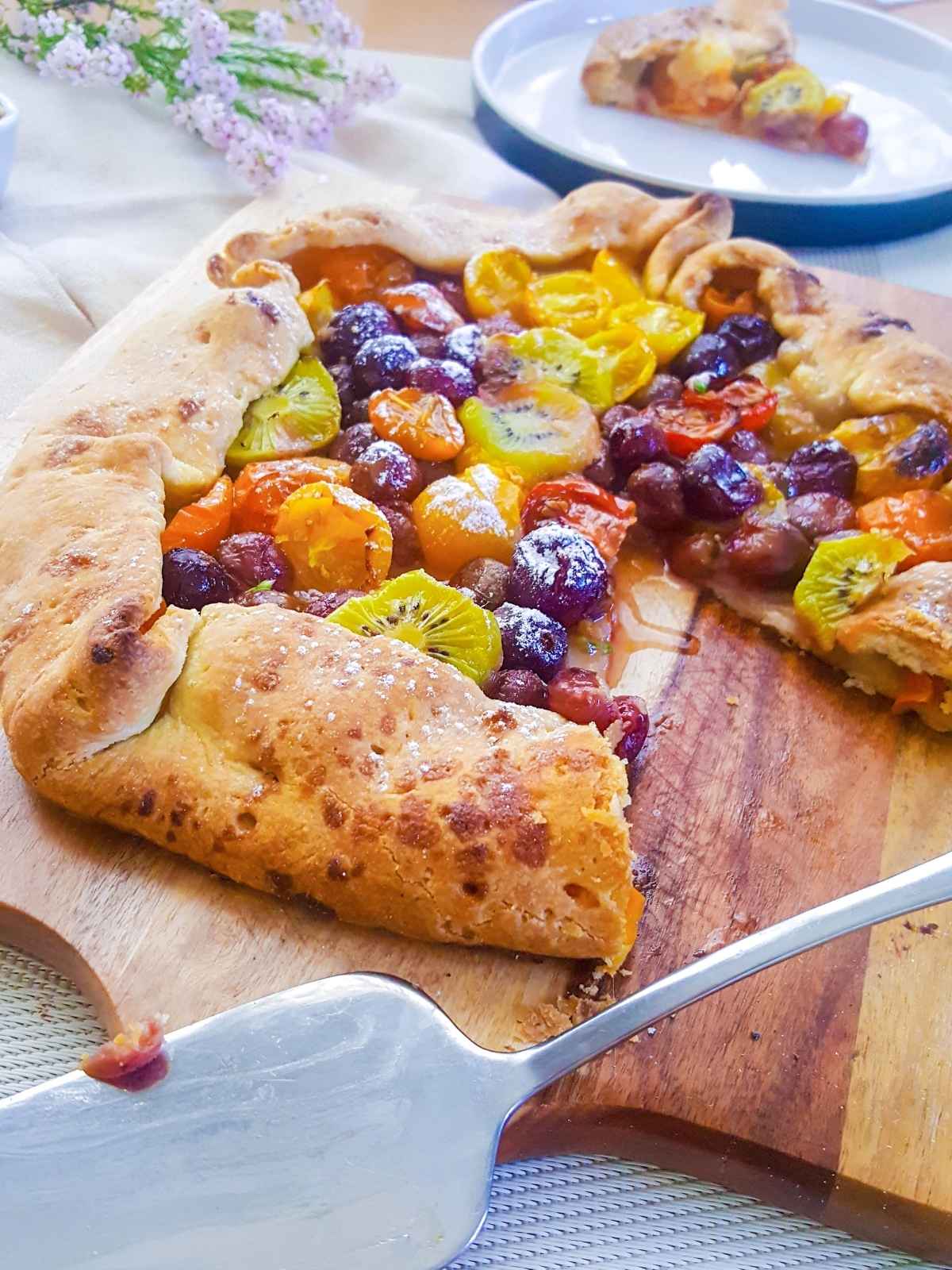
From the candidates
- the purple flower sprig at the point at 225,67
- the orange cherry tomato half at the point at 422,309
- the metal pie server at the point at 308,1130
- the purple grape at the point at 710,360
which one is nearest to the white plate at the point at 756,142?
the purple flower sprig at the point at 225,67

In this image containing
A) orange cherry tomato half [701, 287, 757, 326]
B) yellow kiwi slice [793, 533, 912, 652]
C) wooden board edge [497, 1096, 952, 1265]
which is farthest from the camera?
orange cherry tomato half [701, 287, 757, 326]

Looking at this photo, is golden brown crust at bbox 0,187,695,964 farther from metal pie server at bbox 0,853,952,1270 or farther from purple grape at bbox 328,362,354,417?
purple grape at bbox 328,362,354,417

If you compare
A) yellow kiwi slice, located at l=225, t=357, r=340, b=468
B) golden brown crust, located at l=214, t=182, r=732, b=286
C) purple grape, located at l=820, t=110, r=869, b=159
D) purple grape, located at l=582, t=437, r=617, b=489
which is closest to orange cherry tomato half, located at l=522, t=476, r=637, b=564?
purple grape, located at l=582, t=437, r=617, b=489

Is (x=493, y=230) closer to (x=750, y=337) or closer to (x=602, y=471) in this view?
(x=750, y=337)

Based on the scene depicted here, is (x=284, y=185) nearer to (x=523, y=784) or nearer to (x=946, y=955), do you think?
(x=523, y=784)

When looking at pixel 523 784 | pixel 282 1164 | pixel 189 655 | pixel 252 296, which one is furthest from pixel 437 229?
pixel 282 1164

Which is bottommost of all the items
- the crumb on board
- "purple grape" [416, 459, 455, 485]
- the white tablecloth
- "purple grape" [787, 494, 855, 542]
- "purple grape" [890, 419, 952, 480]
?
the white tablecloth
